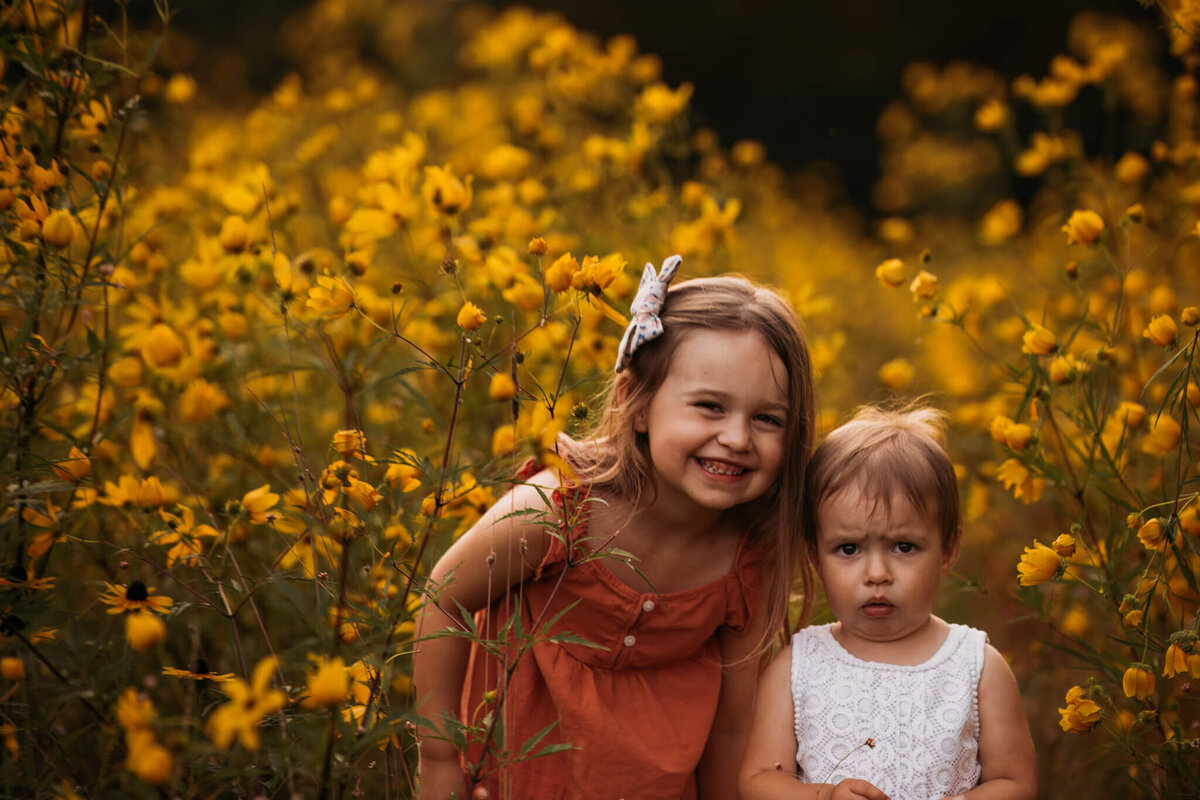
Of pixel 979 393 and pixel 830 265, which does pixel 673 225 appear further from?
pixel 830 265

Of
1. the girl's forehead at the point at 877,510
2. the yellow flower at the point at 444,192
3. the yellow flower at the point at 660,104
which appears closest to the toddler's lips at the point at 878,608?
the girl's forehead at the point at 877,510

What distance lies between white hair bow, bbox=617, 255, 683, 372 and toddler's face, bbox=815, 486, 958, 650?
0.40 meters

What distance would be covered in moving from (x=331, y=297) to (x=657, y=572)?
0.77 m

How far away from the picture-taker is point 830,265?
540 centimetres

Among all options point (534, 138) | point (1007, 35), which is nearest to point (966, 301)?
point (534, 138)

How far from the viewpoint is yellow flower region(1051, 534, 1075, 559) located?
138 cm

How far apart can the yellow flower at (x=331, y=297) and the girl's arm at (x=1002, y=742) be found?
3.60 ft

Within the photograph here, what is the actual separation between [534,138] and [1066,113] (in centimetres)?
509

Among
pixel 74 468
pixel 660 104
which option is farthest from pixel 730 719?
pixel 660 104

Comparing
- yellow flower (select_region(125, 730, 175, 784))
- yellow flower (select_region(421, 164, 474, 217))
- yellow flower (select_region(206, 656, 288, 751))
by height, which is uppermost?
yellow flower (select_region(421, 164, 474, 217))

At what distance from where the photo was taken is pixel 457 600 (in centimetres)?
170

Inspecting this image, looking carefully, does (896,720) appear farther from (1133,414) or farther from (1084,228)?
(1084,228)

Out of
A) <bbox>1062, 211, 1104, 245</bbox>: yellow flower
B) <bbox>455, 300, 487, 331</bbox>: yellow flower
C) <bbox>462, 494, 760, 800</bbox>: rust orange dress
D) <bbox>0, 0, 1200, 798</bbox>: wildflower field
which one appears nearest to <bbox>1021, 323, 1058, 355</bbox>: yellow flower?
<bbox>0, 0, 1200, 798</bbox>: wildflower field

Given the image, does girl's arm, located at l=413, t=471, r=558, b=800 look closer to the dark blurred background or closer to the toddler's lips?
the toddler's lips
